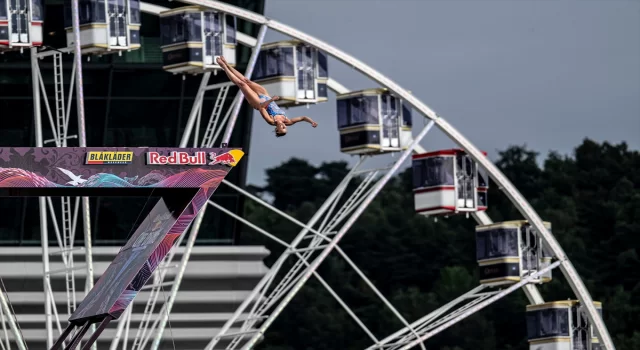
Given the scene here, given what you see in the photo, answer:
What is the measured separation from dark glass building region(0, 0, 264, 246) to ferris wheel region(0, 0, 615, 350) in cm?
998

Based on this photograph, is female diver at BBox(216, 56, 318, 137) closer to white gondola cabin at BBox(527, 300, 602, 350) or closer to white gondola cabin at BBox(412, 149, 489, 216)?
white gondola cabin at BBox(412, 149, 489, 216)

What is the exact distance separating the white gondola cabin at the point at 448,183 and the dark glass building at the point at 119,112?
11.3 metres

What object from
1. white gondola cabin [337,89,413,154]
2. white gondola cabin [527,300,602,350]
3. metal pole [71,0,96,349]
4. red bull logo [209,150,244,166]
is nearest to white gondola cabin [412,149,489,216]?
white gondola cabin [337,89,413,154]

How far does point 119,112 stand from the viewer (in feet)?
214

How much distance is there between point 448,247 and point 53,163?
77608 mm

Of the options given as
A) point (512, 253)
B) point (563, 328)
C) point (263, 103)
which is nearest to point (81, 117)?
point (263, 103)

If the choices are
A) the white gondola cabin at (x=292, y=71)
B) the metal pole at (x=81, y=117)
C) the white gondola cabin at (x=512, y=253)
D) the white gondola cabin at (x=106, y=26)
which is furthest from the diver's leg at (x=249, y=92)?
the white gondola cabin at (x=512, y=253)

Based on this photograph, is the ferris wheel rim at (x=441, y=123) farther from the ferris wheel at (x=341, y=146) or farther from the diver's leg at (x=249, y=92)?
the diver's leg at (x=249, y=92)

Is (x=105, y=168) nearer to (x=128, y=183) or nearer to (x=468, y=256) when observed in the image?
(x=128, y=183)

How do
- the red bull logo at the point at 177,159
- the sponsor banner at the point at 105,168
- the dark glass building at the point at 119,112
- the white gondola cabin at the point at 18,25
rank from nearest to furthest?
the sponsor banner at the point at 105,168, the red bull logo at the point at 177,159, the white gondola cabin at the point at 18,25, the dark glass building at the point at 119,112

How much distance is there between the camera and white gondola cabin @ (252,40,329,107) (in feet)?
166

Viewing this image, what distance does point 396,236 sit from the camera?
4505 inches

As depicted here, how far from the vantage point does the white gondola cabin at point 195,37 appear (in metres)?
50.1

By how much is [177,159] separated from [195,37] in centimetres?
1546
